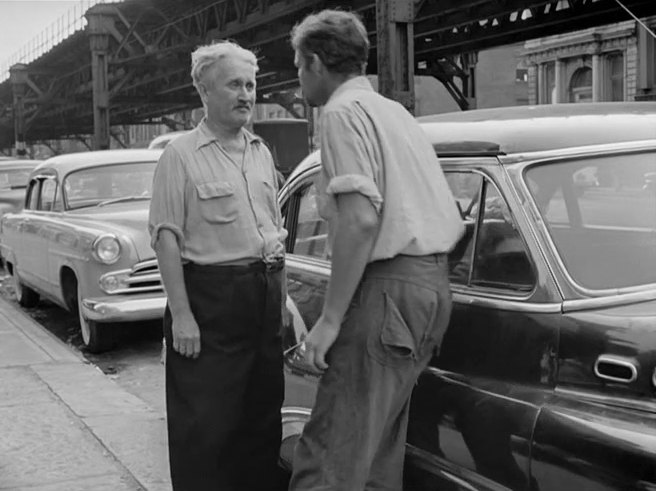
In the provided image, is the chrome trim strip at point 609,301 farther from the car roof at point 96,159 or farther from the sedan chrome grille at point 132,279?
the car roof at point 96,159

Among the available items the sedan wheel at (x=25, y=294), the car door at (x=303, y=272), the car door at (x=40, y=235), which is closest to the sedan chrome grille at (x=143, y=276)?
the car door at (x=40, y=235)

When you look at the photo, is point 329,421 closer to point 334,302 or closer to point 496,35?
point 334,302

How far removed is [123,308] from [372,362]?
5429 mm

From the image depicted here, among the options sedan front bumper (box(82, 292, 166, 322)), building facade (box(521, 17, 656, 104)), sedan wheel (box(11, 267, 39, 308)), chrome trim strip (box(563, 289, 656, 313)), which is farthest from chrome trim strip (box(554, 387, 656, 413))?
building facade (box(521, 17, 656, 104))

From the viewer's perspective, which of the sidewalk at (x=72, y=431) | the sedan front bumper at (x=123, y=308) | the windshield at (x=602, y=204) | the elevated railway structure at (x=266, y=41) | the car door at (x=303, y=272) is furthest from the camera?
the elevated railway structure at (x=266, y=41)

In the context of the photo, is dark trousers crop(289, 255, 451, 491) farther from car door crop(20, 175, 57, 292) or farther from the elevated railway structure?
the elevated railway structure

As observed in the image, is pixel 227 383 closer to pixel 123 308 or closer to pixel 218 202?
pixel 218 202

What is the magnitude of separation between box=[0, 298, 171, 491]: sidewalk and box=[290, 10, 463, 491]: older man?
1988mm

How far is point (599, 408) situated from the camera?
271 cm

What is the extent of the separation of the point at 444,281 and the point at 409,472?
0.82 metres

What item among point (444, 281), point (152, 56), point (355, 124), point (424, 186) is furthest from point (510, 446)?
point (152, 56)

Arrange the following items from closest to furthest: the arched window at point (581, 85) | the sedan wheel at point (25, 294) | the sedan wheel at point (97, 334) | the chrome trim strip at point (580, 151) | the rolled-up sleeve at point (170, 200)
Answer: the chrome trim strip at point (580, 151)
the rolled-up sleeve at point (170, 200)
the sedan wheel at point (97, 334)
the sedan wheel at point (25, 294)
the arched window at point (581, 85)

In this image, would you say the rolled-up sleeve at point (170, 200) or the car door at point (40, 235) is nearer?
the rolled-up sleeve at point (170, 200)

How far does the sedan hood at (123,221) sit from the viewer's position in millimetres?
8141
